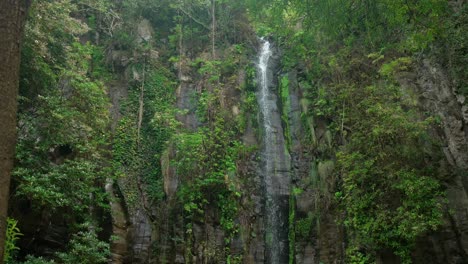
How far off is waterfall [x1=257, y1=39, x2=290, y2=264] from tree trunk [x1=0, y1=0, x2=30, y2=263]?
13.1 metres

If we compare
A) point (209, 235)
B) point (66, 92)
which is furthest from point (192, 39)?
point (209, 235)

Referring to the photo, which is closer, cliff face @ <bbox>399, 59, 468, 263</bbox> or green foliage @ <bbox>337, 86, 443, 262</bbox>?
green foliage @ <bbox>337, 86, 443, 262</bbox>

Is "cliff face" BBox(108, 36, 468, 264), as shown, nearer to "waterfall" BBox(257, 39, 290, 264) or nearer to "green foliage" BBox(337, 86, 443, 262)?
"waterfall" BBox(257, 39, 290, 264)

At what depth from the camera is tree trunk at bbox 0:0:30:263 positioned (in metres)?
3.66

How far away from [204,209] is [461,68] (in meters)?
10.2

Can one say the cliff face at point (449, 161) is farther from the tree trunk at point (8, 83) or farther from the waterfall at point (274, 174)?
the tree trunk at point (8, 83)

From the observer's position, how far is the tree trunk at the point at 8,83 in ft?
12.0

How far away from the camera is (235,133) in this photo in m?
18.1

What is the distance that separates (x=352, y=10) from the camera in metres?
8.76

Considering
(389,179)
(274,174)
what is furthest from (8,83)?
(274,174)

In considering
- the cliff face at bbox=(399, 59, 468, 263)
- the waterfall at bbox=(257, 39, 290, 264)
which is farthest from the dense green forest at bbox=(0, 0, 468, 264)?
the waterfall at bbox=(257, 39, 290, 264)

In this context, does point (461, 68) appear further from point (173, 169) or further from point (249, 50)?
point (249, 50)

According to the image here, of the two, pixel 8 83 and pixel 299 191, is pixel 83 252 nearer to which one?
pixel 8 83

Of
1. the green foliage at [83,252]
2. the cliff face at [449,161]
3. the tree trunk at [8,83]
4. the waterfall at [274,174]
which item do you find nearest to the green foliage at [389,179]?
the cliff face at [449,161]
